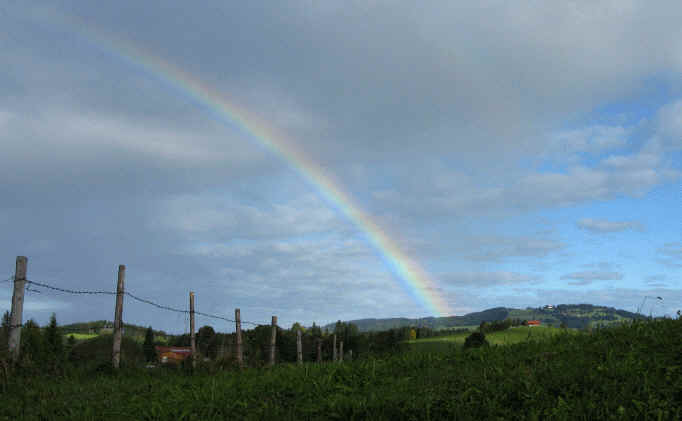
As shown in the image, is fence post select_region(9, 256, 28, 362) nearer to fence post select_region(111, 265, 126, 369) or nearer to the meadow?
the meadow

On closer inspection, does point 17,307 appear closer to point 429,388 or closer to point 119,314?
point 119,314

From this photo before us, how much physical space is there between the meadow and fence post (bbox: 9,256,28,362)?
108 cm

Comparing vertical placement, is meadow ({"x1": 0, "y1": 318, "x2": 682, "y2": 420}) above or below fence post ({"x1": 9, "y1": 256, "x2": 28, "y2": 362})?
below

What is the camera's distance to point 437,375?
28.7 ft

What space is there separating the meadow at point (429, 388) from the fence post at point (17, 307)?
108 cm

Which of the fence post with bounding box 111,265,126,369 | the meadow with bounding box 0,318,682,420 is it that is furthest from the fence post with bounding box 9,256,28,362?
the fence post with bounding box 111,265,126,369

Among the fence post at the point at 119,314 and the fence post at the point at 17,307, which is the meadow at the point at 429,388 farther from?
the fence post at the point at 119,314

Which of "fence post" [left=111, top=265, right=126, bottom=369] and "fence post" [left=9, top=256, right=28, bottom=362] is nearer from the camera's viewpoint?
"fence post" [left=9, top=256, right=28, bottom=362]

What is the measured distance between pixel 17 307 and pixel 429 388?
11.2m

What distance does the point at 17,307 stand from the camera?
1333cm

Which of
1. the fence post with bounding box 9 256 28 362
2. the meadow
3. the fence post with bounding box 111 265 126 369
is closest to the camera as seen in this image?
the meadow

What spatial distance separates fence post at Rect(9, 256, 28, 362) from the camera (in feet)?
42.7

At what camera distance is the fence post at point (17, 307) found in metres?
13.0

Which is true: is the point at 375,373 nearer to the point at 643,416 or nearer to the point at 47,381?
the point at 643,416
